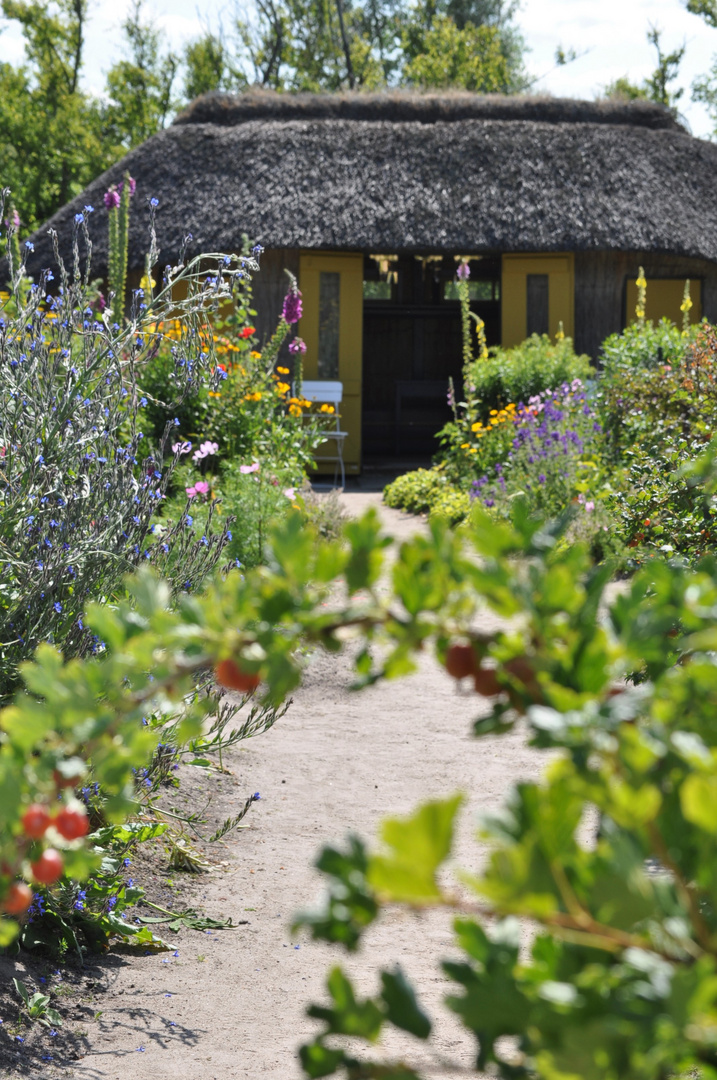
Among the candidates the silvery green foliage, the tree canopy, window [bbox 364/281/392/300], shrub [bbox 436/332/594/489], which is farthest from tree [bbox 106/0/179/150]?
the silvery green foliage

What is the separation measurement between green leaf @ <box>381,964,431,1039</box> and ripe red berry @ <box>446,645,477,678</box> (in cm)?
25

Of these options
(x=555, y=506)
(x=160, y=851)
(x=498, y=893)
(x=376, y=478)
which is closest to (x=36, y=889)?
(x=160, y=851)

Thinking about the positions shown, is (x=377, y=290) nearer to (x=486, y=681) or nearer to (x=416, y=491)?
(x=416, y=491)

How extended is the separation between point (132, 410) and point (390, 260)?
45.7ft

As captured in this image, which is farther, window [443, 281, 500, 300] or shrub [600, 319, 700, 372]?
window [443, 281, 500, 300]

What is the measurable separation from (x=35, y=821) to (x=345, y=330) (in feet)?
41.8

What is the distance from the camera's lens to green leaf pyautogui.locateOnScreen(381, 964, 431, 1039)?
2.51ft

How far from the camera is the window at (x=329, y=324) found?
13.1 metres

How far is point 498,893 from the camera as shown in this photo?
0.61 m

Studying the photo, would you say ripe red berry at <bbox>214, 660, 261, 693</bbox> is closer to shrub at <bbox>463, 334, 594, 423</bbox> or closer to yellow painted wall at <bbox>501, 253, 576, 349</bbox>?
shrub at <bbox>463, 334, 594, 423</bbox>

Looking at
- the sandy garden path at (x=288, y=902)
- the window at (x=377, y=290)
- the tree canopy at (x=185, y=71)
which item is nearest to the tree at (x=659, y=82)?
the tree canopy at (x=185, y=71)

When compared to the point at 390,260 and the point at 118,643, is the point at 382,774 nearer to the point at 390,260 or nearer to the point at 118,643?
the point at 118,643

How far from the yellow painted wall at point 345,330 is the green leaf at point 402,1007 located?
1228 cm

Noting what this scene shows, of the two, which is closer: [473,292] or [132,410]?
[132,410]
